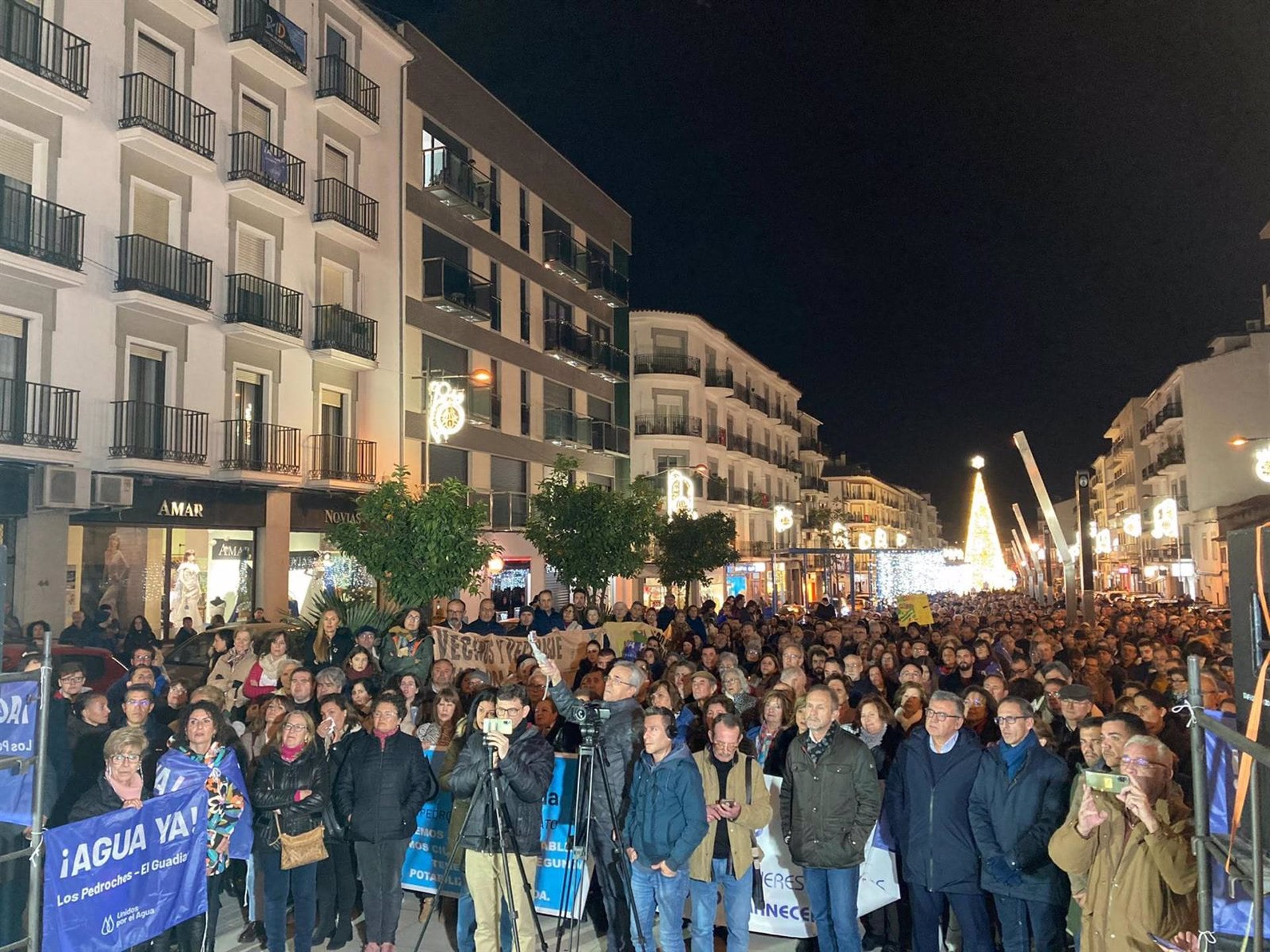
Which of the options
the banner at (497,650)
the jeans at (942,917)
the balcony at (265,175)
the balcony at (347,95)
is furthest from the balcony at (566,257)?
the jeans at (942,917)

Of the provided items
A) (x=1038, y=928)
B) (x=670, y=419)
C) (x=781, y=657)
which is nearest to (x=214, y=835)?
(x=1038, y=928)

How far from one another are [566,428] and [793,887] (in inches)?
1154

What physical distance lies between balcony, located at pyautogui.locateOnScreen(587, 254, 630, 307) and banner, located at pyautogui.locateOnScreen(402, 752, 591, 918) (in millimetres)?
31614

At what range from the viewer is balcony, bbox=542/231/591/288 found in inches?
1368

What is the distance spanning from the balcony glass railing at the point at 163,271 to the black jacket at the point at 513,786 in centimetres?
1519

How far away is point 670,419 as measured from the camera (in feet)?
156

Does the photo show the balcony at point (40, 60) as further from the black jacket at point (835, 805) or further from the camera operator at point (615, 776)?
the black jacket at point (835, 805)

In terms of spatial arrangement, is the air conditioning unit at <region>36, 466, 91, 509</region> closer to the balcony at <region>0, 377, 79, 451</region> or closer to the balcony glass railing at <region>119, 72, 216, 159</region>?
the balcony at <region>0, 377, 79, 451</region>

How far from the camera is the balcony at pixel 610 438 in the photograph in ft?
125

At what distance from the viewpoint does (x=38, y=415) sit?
16406mm

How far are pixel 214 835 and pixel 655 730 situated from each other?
289 centimetres

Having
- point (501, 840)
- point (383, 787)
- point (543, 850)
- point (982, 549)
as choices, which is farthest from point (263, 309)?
point (982, 549)

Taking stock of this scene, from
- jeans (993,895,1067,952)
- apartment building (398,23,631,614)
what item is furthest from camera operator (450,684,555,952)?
apartment building (398,23,631,614)

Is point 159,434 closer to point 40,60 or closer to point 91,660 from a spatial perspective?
point 40,60
